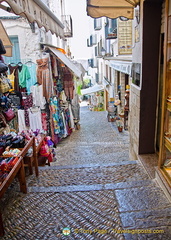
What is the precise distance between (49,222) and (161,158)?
1.86 m

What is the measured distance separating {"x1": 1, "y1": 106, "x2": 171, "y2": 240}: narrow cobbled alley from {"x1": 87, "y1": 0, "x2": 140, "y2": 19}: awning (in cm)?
316

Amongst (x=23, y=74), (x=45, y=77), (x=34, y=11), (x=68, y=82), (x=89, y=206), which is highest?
(x=34, y=11)

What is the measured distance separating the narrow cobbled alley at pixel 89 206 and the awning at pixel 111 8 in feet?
10.4

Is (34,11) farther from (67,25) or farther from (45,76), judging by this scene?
(67,25)

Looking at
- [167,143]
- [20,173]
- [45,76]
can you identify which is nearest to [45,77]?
[45,76]

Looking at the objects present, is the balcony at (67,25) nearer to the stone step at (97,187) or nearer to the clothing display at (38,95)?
the clothing display at (38,95)

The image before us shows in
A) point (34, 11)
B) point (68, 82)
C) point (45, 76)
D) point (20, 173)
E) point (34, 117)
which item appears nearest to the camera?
point (20, 173)

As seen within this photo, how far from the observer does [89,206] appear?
3.19m

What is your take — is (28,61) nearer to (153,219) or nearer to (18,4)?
(18,4)

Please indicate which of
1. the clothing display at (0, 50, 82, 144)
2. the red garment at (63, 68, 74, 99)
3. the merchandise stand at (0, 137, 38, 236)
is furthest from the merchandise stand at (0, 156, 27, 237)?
the red garment at (63, 68, 74, 99)

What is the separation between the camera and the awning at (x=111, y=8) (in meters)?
4.52

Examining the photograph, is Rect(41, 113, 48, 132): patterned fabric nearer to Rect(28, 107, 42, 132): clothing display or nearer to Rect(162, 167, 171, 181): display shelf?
Rect(28, 107, 42, 132): clothing display

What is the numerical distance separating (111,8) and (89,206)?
12.8 feet

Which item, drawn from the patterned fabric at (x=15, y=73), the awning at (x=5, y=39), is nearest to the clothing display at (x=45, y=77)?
the patterned fabric at (x=15, y=73)
